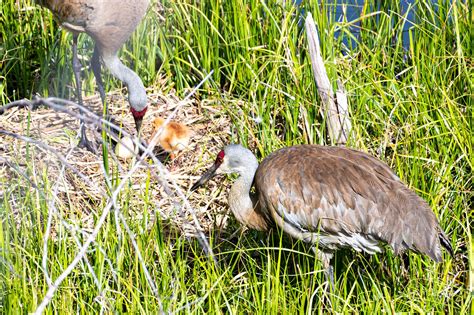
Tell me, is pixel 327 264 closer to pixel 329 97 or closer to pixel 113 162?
pixel 329 97

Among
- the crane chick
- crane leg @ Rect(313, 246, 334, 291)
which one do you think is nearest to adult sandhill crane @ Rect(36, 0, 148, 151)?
the crane chick

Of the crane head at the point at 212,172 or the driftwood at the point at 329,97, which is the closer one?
the crane head at the point at 212,172

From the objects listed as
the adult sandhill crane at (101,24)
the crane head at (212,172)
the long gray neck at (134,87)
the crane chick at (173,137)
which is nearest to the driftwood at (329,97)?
the crane head at (212,172)

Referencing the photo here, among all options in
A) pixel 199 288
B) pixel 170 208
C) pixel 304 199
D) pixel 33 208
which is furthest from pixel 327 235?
pixel 33 208

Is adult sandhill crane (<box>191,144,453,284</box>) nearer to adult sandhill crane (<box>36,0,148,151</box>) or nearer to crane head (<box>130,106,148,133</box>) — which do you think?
crane head (<box>130,106,148,133</box>)

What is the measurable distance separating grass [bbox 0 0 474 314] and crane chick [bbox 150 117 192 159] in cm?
29

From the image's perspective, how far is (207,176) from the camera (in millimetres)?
4473

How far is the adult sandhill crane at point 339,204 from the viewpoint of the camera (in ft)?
12.5

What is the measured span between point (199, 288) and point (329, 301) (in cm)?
58

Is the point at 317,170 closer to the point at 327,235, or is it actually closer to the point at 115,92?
the point at 327,235

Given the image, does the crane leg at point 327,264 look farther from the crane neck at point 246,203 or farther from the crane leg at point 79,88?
the crane leg at point 79,88

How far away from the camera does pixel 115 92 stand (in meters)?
5.77

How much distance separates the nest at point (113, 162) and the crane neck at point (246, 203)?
152 mm

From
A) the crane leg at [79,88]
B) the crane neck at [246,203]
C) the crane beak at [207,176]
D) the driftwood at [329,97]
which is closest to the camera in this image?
the crane neck at [246,203]
